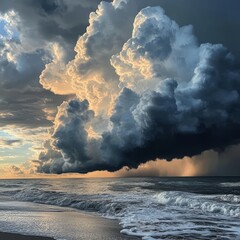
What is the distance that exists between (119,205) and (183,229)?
10.5 m

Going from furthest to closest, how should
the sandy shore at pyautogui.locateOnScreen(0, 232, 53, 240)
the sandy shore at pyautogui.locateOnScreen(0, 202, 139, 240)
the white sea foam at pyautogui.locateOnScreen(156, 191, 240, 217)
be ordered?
the white sea foam at pyautogui.locateOnScreen(156, 191, 240, 217), the sandy shore at pyautogui.locateOnScreen(0, 202, 139, 240), the sandy shore at pyautogui.locateOnScreen(0, 232, 53, 240)

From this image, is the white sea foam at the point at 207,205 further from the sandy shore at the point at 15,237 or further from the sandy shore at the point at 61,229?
the sandy shore at the point at 15,237

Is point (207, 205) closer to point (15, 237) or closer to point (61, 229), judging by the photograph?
point (61, 229)

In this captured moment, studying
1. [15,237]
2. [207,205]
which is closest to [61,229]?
[15,237]

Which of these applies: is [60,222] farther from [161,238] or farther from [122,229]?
[161,238]

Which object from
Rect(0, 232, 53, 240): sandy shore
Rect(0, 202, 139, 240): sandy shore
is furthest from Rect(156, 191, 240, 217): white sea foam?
Rect(0, 232, 53, 240): sandy shore

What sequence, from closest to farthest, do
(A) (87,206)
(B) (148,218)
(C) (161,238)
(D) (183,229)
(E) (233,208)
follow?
(C) (161,238) → (D) (183,229) → (B) (148,218) → (E) (233,208) → (A) (87,206)

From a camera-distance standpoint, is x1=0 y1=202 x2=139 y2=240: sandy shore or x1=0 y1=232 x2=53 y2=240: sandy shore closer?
x1=0 y1=232 x2=53 y2=240: sandy shore

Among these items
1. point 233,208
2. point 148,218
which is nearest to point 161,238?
point 148,218

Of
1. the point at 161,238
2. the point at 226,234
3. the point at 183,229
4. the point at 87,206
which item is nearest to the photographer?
the point at 161,238

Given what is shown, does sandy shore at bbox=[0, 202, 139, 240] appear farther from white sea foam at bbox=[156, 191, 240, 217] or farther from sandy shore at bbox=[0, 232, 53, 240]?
white sea foam at bbox=[156, 191, 240, 217]

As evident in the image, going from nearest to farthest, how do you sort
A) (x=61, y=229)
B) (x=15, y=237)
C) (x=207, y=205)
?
(x=15, y=237)
(x=61, y=229)
(x=207, y=205)

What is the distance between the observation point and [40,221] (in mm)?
18234

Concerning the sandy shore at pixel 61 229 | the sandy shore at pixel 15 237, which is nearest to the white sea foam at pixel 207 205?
the sandy shore at pixel 61 229
